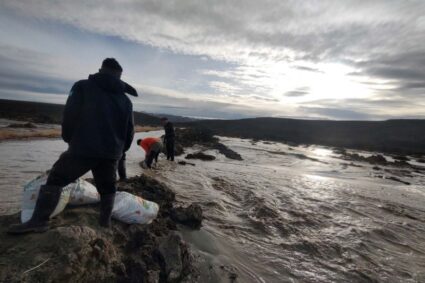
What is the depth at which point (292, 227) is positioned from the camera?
260 inches

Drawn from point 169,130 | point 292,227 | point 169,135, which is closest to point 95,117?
point 292,227

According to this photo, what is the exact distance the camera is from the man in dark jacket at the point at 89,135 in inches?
135

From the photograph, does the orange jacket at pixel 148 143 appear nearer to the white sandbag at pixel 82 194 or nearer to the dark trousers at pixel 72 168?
the white sandbag at pixel 82 194

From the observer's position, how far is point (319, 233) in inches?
253

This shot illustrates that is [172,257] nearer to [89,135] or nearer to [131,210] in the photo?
[131,210]

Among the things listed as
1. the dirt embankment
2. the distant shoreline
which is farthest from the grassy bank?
the dirt embankment

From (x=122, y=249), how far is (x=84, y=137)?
150 cm

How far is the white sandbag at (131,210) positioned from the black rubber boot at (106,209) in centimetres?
32

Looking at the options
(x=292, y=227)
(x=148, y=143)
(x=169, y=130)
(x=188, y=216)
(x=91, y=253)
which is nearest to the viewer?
(x=91, y=253)

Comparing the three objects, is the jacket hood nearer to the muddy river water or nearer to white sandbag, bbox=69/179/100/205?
white sandbag, bbox=69/179/100/205

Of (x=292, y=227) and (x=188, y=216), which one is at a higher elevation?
(x=188, y=216)

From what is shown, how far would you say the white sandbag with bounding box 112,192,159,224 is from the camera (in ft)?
14.3

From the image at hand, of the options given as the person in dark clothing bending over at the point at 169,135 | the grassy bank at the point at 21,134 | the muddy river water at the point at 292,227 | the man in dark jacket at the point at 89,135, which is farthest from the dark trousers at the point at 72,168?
the grassy bank at the point at 21,134

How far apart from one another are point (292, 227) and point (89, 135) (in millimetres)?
4794
